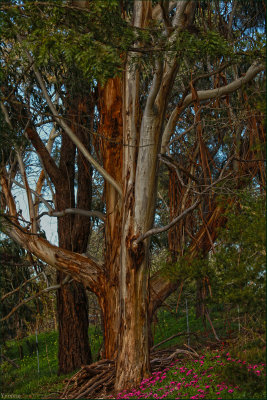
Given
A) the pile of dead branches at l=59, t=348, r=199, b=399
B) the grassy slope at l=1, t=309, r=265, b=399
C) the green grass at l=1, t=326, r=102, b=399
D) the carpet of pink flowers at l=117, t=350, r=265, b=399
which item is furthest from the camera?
the green grass at l=1, t=326, r=102, b=399

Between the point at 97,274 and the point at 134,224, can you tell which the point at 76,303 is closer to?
the point at 97,274

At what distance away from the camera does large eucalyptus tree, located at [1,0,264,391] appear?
6.51 meters

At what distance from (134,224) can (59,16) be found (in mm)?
2918

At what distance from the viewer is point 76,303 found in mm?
11055

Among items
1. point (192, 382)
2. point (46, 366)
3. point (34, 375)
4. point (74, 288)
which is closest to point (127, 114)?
point (192, 382)

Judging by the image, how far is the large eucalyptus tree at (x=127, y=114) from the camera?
21.4 ft

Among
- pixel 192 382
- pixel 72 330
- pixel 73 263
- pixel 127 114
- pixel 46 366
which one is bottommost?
pixel 192 382

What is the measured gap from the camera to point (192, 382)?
6.89 metres

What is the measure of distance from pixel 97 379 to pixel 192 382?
1.84 metres

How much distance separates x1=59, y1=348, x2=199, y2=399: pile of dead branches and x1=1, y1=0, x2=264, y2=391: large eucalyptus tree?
1.55 ft

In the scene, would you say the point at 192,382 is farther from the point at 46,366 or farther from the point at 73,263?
the point at 46,366

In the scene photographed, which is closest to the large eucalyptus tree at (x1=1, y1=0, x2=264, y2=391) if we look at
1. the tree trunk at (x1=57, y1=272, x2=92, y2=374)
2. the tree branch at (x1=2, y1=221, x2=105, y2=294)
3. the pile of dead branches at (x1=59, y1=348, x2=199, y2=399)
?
the tree branch at (x1=2, y1=221, x2=105, y2=294)

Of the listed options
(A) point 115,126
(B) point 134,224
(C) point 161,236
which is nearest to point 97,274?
(B) point 134,224

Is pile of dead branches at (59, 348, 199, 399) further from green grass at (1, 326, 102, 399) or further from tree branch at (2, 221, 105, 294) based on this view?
tree branch at (2, 221, 105, 294)
